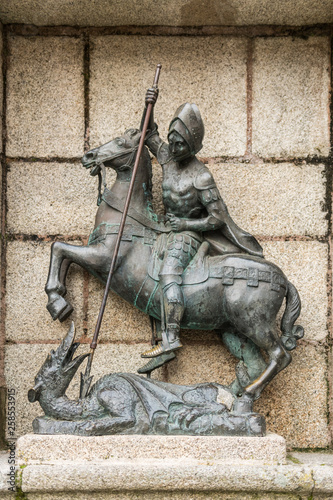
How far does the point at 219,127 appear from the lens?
4.39 meters

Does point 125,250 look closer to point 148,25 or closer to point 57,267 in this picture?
point 57,267

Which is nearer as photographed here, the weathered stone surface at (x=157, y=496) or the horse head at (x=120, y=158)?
the weathered stone surface at (x=157, y=496)

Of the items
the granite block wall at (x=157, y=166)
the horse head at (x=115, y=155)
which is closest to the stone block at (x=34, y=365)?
the granite block wall at (x=157, y=166)

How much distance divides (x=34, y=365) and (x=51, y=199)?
99 centimetres

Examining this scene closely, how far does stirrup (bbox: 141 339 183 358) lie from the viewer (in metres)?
3.76

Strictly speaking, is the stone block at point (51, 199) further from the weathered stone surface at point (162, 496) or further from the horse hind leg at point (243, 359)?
the weathered stone surface at point (162, 496)

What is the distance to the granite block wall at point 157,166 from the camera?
4.17 metres

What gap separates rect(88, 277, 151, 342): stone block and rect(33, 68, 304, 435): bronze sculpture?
12cm

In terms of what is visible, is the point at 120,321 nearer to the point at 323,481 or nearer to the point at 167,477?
the point at 167,477

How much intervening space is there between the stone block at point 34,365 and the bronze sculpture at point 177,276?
0.21m

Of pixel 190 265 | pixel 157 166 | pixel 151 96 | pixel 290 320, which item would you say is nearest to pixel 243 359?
pixel 290 320

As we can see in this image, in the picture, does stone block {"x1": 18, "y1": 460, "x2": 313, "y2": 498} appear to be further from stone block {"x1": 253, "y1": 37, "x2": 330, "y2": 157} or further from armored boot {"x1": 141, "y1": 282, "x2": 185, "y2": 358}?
stone block {"x1": 253, "y1": 37, "x2": 330, "y2": 157}

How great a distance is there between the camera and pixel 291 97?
14.6 feet

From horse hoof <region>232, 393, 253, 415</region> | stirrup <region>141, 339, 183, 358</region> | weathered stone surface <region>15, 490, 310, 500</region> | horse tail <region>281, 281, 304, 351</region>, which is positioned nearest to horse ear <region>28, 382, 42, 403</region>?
weathered stone surface <region>15, 490, 310, 500</region>
